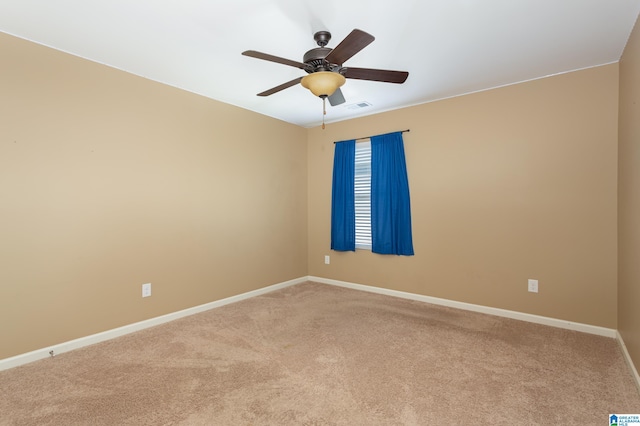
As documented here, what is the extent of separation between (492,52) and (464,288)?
2437mm

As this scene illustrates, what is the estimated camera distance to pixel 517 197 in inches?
126

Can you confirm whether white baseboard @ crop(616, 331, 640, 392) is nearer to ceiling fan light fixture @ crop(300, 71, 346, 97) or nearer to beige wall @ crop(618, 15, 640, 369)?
beige wall @ crop(618, 15, 640, 369)

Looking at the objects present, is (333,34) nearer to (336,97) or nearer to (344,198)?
(336,97)

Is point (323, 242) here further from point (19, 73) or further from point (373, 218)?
point (19, 73)

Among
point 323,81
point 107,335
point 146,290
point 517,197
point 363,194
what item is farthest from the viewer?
point 363,194

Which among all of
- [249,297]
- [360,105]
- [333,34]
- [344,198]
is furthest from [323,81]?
[249,297]

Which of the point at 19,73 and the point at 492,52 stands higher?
the point at 492,52

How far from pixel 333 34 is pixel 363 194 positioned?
2.36 meters

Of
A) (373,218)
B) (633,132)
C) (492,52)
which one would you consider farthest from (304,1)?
(373,218)

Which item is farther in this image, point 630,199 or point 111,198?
point 111,198

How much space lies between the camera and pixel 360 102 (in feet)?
12.4

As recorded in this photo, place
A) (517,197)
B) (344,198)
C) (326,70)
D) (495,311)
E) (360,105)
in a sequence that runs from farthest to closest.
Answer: (344,198)
(360,105)
(495,311)
(517,197)
(326,70)

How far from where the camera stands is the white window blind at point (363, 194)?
Answer: 4.31 meters

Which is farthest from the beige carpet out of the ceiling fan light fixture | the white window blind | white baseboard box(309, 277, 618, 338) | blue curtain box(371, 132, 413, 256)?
the ceiling fan light fixture
